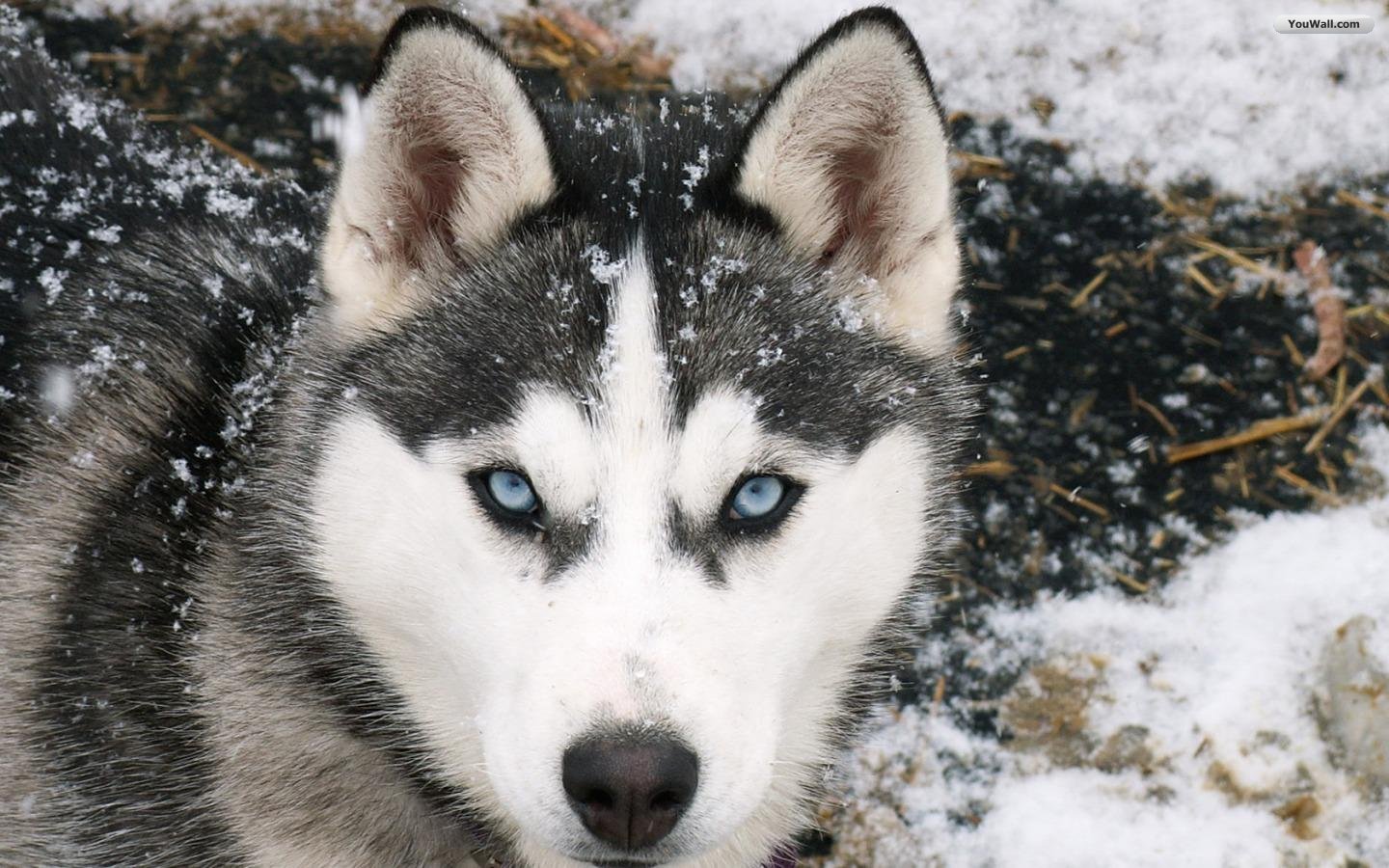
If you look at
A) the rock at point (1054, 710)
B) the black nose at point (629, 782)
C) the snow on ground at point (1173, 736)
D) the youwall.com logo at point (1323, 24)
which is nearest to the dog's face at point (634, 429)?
the black nose at point (629, 782)

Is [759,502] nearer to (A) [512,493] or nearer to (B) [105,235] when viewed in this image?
(A) [512,493]

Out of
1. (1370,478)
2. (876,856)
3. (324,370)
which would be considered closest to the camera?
(324,370)

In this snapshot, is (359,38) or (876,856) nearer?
(876,856)

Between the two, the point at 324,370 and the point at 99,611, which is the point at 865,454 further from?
the point at 99,611

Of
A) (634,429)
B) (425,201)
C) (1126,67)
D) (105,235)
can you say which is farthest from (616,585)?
(1126,67)

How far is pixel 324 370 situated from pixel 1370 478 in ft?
9.82

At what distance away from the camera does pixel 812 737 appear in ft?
8.34

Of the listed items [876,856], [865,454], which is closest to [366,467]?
[865,454]

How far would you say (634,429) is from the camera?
2070 millimetres

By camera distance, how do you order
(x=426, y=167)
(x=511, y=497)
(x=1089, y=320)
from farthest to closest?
(x=1089, y=320) < (x=426, y=167) < (x=511, y=497)

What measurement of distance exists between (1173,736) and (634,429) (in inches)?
79.8

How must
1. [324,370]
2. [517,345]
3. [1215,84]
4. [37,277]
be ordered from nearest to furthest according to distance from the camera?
1. [517,345]
2. [324,370]
3. [37,277]
4. [1215,84]

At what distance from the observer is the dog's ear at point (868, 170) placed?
2.17 meters

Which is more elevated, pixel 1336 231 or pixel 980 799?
pixel 1336 231
